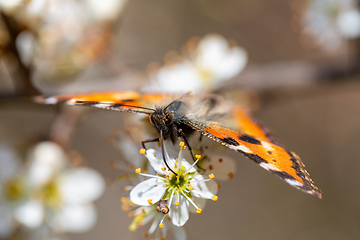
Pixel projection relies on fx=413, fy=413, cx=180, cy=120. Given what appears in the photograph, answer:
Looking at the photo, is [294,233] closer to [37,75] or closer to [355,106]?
[355,106]

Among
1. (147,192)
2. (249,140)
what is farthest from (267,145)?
(147,192)

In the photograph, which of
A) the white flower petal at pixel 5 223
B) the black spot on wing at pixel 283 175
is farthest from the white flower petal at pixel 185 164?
the white flower petal at pixel 5 223

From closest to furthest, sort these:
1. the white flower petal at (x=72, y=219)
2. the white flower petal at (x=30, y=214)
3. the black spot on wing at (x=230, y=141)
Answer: the black spot on wing at (x=230, y=141) < the white flower petal at (x=30, y=214) < the white flower petal at (x=72, y=219)

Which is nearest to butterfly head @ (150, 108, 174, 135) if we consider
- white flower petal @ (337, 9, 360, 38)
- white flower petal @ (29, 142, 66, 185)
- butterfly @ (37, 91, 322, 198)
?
butterfly @ (37, 91, 322, 198)

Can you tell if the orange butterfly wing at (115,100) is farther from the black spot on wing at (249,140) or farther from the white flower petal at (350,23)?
the white flower petal at (350,23)

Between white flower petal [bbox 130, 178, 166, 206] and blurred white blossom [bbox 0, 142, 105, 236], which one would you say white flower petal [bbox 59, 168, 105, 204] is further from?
white flower petal [bbox 130, 178, 166, 206]

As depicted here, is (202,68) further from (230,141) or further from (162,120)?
(230,141)
